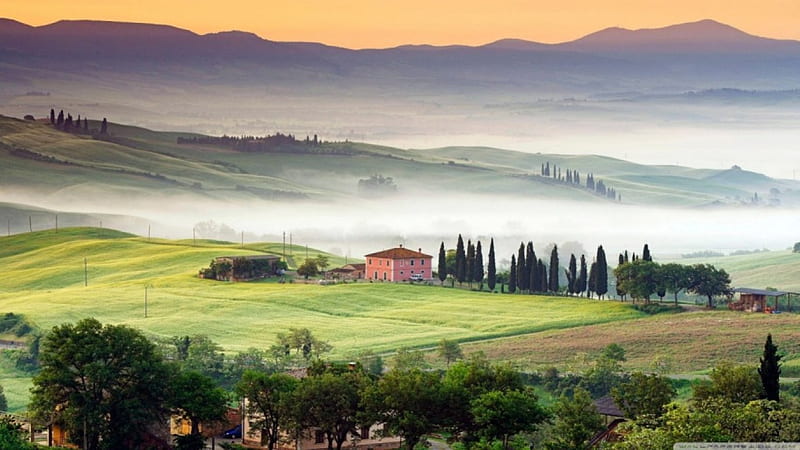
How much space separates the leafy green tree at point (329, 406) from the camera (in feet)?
258

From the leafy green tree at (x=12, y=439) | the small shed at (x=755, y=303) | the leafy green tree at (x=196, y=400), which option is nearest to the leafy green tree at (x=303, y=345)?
the small shed at (x=755, y=303)

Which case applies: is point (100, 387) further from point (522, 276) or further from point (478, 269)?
point (478, 269)

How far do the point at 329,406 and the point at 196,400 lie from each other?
23.8 ft

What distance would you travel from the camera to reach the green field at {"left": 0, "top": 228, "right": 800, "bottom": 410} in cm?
12131

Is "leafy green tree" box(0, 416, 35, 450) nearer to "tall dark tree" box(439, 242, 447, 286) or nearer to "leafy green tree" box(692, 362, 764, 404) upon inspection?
"leafy green tree" box(692, 362, 764, 404)

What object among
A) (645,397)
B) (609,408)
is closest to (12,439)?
(645,397)

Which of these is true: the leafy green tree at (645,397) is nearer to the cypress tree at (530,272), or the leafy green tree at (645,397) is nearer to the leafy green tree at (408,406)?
the leafy green tree at (408,406)

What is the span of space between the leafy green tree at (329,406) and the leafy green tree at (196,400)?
4.46 meters

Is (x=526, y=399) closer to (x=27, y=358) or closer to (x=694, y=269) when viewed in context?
(x=27, y=358)

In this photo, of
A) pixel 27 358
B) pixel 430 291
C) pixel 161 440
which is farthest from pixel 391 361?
pixel 430 291

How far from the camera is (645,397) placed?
7875 cm

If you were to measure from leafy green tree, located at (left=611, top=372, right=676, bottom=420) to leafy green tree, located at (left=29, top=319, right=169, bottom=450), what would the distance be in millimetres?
23516

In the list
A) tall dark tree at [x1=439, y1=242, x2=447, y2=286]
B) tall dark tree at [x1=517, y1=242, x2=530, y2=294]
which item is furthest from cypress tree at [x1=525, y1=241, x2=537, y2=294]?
tall dark tree at [x1=439, y1=242, x2=447, y2=286]

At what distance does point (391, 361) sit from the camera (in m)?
117
